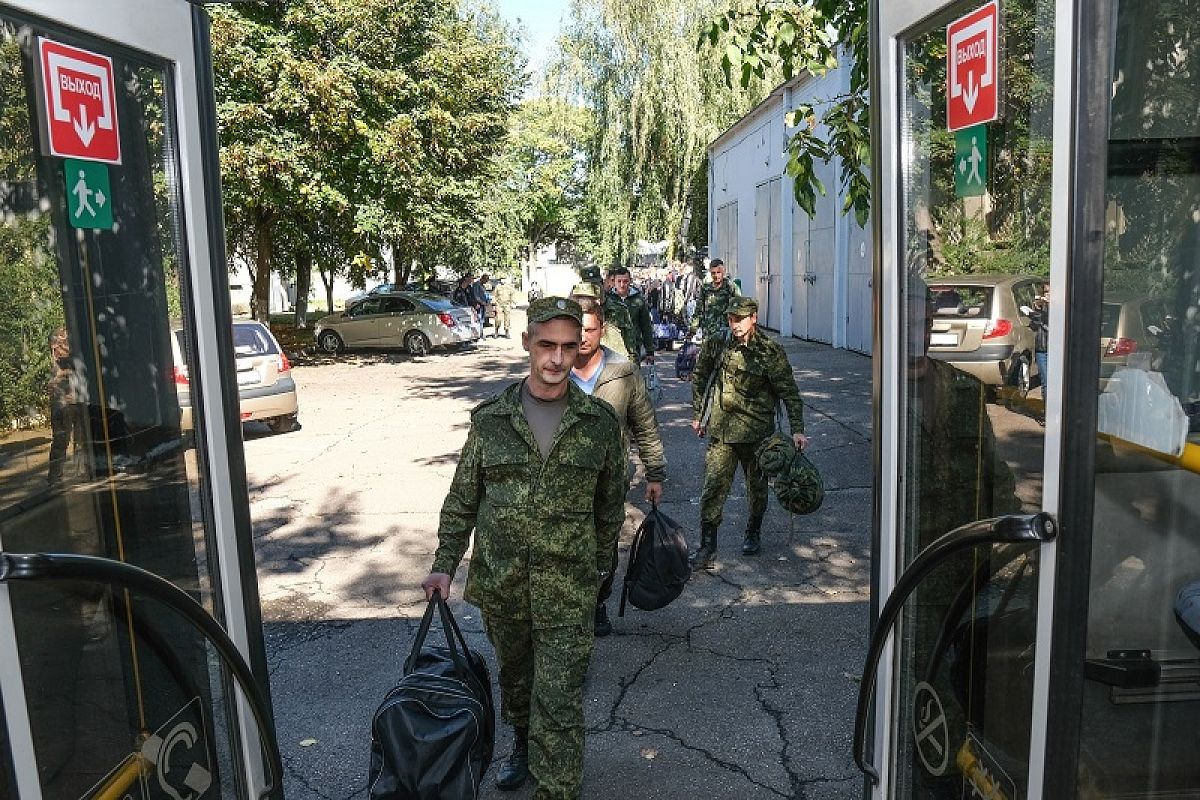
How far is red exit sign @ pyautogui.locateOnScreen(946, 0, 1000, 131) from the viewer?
6.42ft

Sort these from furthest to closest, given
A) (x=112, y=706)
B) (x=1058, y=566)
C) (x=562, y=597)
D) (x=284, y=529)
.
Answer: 1. (x=284, y=529)
2. (x=562, y=597)
3. (x=112, y=706)
4. (x=1058, y=566)

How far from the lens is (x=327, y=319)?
25.2 m

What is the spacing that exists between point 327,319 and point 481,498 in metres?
22.5

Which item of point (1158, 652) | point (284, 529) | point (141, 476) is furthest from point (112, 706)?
point (284, 529)

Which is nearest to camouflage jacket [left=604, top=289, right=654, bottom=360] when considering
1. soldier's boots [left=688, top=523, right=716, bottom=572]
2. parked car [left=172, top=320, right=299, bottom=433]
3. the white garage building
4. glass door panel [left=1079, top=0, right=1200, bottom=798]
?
soldier's boots [left=688, top=523, right=716, bottom=572]

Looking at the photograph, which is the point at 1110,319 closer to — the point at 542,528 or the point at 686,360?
the point at 542,528

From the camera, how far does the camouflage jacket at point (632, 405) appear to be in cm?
502

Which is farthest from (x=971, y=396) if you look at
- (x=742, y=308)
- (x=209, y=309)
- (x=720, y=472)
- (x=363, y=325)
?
(x=363, y=325)

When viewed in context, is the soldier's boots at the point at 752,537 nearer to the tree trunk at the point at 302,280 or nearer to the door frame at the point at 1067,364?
the door frame at the point at 1067,364

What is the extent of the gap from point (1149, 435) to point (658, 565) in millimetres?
3130

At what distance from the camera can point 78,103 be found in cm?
196

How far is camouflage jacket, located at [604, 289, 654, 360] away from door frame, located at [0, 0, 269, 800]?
7221mm

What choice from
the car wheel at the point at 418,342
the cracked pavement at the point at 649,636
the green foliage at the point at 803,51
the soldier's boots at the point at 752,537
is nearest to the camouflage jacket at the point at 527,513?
the cracked pavement at the point at 649,636

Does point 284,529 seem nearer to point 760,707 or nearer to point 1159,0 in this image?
point 760,707
